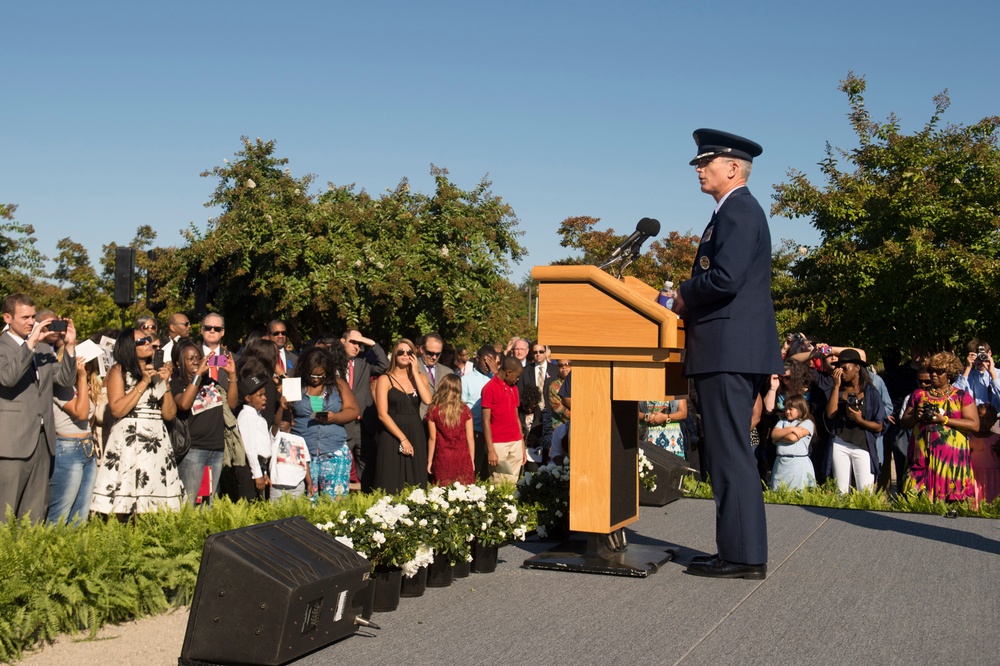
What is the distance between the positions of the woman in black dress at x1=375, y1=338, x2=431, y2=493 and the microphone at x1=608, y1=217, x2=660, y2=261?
14.6 ft

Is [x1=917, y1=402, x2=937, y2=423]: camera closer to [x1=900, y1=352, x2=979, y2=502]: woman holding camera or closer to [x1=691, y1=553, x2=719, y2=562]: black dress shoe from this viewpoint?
[x1=900, y1=352, x2=979, y2=502]: woman holding camera

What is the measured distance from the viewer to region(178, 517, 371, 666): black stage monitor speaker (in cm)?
400

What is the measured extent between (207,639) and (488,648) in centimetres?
109

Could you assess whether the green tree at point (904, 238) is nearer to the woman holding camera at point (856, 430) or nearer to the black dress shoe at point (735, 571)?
the woman holding camera at point (856, 430)

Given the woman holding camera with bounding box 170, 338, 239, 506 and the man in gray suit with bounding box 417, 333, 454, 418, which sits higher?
the man in gray suit with bounding box 417, 333, 454, 418

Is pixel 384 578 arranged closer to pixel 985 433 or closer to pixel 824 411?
pixel 985 433

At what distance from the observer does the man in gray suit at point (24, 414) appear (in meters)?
6.84

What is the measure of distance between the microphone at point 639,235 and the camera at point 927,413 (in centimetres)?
435

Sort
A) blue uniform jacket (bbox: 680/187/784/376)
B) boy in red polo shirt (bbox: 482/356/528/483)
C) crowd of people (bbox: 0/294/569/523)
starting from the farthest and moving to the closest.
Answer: boy in red polo shirt (bbox: 482/356/528/483) → crowd of people (bbox: 0/294/569/523) → blue uniform jacket (bbox: 680/187/784/376)

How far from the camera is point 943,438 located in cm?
875

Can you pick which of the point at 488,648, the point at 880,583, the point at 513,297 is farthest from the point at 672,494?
the point at 513,297

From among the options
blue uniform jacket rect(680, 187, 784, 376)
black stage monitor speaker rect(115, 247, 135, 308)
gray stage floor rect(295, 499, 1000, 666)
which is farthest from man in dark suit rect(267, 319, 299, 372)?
blue uniform jacket rect(680, 187, 784, 376)

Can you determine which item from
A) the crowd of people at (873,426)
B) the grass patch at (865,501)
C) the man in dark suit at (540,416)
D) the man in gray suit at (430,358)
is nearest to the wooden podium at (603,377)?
the crowd of people at (873,426)

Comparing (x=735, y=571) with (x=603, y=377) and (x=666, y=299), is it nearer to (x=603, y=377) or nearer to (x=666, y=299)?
(x=603, y=377)
